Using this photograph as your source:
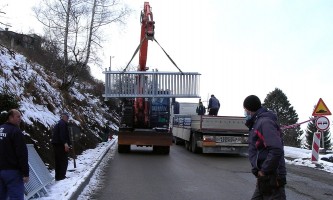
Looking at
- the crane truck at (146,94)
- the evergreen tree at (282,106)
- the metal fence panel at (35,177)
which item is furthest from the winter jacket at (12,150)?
the evergreen tree at (282,106)

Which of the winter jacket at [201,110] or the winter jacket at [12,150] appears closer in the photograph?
the winter jacket at [12,150]

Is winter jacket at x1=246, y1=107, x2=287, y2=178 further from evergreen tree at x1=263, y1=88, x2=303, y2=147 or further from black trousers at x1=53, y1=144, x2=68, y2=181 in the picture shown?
evergreen tree at x1=263, y1=88, x2=303, y2=147

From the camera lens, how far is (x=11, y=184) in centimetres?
599

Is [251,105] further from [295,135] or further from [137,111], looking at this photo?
[295,135]

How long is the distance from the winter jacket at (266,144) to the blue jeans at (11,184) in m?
3.20

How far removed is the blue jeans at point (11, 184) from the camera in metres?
5.95

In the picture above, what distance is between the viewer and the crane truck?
53.4ft

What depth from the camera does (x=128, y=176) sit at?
494 inches

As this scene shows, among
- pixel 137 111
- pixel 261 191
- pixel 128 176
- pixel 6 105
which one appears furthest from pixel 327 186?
pixel 137 111

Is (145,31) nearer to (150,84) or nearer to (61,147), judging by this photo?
(150,84)

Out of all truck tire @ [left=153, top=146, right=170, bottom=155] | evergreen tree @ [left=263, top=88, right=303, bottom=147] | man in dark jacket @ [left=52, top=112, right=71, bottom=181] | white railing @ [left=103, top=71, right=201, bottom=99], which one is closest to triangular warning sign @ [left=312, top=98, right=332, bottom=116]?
white railing @ [left=103, top=71, right=201, bottom=99]

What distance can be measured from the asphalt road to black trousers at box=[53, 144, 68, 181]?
1047mm

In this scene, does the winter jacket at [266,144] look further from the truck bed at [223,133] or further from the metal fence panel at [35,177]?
the truck bed at [223,133]

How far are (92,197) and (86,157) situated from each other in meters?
7.36
